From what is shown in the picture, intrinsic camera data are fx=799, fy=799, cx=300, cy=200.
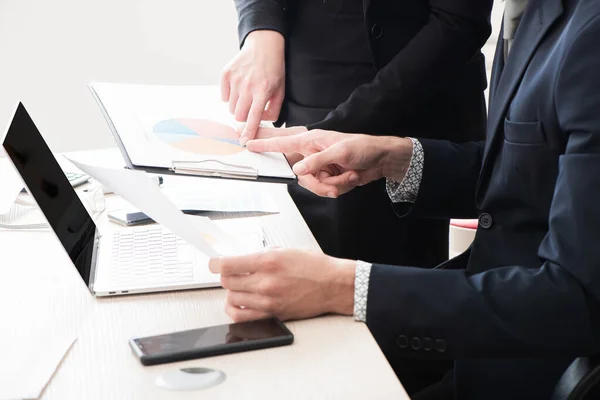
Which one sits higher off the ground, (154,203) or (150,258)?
(154,203)

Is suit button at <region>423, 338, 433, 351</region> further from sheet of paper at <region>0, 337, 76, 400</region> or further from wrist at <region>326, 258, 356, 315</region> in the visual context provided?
sheet of paper at <region>0, 337, 76, 400</region>

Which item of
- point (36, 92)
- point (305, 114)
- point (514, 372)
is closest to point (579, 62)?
point (514, 372)

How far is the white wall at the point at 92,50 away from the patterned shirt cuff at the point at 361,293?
2.26 metres

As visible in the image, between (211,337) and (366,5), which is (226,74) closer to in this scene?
(366,5)

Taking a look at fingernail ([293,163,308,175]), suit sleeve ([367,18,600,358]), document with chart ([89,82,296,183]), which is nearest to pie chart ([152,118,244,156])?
document with chart ([89,82,296,183])

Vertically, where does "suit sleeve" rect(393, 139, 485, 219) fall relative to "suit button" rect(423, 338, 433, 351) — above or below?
above

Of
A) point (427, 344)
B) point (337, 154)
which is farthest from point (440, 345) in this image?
point (337, 154)

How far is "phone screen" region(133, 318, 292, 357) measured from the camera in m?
1.00

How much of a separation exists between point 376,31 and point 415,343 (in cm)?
92

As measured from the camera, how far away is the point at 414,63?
1749mm

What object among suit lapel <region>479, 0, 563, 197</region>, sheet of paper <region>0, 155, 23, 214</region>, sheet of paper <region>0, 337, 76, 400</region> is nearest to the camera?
sheet of paper <region>0, 337, 76, 400</region>

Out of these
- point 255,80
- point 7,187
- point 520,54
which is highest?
point 520,54

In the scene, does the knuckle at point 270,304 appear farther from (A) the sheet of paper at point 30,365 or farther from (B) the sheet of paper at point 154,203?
(A) the sheet of paper at point 30,365

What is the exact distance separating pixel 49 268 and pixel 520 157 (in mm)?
774
